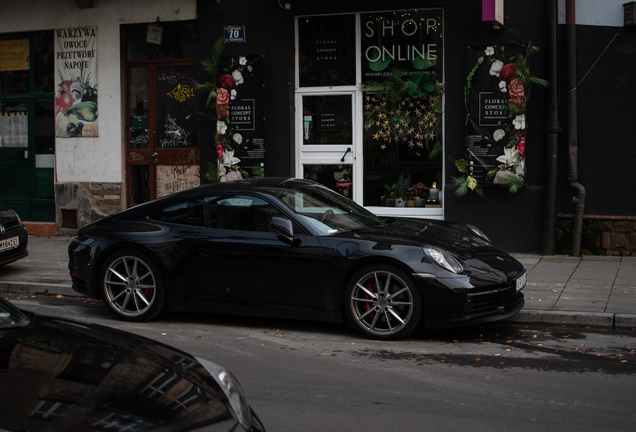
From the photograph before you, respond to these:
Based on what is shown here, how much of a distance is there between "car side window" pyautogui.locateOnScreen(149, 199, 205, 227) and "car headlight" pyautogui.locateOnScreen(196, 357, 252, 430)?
11.5ft

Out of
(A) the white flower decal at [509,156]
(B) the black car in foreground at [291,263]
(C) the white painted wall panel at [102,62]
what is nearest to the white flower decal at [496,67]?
(A) the white flower decal at [509,156]

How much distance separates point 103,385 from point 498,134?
8638 millimetres

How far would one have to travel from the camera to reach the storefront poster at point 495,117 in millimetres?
10148

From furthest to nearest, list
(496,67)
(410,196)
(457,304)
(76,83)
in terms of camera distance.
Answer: (76,83) < (410,196) < (496,67) < (457,304)

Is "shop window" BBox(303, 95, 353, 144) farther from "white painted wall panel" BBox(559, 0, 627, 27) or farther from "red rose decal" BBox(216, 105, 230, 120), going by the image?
"white painted wall panel" BBox(559, 0, 627, 27)

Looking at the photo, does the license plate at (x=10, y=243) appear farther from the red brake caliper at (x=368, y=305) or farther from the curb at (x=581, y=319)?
the curb at (x=581, y=319)

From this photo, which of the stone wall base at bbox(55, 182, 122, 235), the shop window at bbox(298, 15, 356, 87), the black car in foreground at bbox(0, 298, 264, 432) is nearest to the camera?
the black car in foreground at bbox(0, 298, 264, 432)

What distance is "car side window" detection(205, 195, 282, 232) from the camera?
6.45 metres

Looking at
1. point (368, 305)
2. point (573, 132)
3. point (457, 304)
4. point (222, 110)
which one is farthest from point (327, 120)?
point (457, 304)

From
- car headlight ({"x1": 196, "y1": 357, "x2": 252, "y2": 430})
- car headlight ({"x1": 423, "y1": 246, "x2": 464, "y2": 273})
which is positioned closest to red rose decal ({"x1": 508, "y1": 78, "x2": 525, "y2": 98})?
car headlight ({"x1": 423, "y1": 246, "x2": 464, "y2": 273})

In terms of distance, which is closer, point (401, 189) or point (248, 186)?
point (248, 186)

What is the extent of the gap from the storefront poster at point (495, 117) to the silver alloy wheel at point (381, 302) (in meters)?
4.92

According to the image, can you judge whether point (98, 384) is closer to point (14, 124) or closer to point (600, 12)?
point (600, 12)

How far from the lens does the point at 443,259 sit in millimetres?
5906
